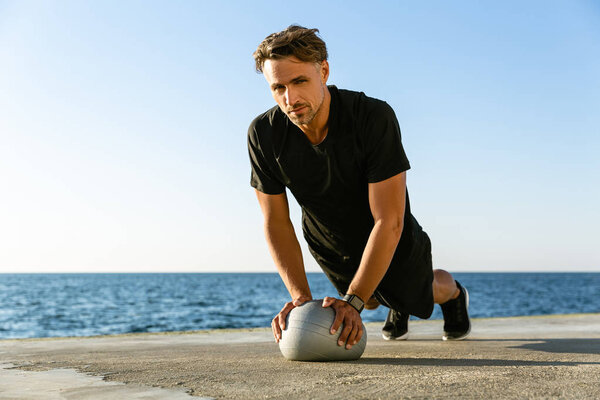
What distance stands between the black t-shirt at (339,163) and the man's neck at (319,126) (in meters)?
0.04

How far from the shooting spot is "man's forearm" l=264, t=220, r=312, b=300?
3814mm

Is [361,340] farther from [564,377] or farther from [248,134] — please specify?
[248,134]

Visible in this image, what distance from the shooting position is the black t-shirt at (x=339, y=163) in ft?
12.1

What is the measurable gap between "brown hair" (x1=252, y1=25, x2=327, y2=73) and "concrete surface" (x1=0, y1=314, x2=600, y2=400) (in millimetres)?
1748

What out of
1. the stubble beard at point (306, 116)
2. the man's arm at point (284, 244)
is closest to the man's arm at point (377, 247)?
the man's arm at point (284, 244)

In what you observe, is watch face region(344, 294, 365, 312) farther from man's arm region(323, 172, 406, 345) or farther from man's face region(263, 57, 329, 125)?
man's face region(263, 57, 329, 125)

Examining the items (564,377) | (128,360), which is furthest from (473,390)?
(128,360)

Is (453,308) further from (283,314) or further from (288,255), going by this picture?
(283,314)

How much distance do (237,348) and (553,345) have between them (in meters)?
2.34

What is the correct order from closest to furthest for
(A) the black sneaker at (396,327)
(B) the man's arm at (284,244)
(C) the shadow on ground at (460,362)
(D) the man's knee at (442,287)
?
(C) the shadow on ground at (460,362) → (B) the man's arm at (284,244) → (D) the man's knee at (442,287) → (A) the black sneaker at (396,327)

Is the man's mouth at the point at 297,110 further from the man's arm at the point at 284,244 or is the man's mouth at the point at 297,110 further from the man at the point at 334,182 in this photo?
the man's arm at the point at 284,244

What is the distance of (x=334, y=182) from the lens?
12.6ft

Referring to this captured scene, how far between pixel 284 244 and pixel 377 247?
69cm

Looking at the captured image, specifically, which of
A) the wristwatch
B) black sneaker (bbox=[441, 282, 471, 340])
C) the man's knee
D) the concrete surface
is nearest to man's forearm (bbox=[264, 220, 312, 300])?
the wristwatch
